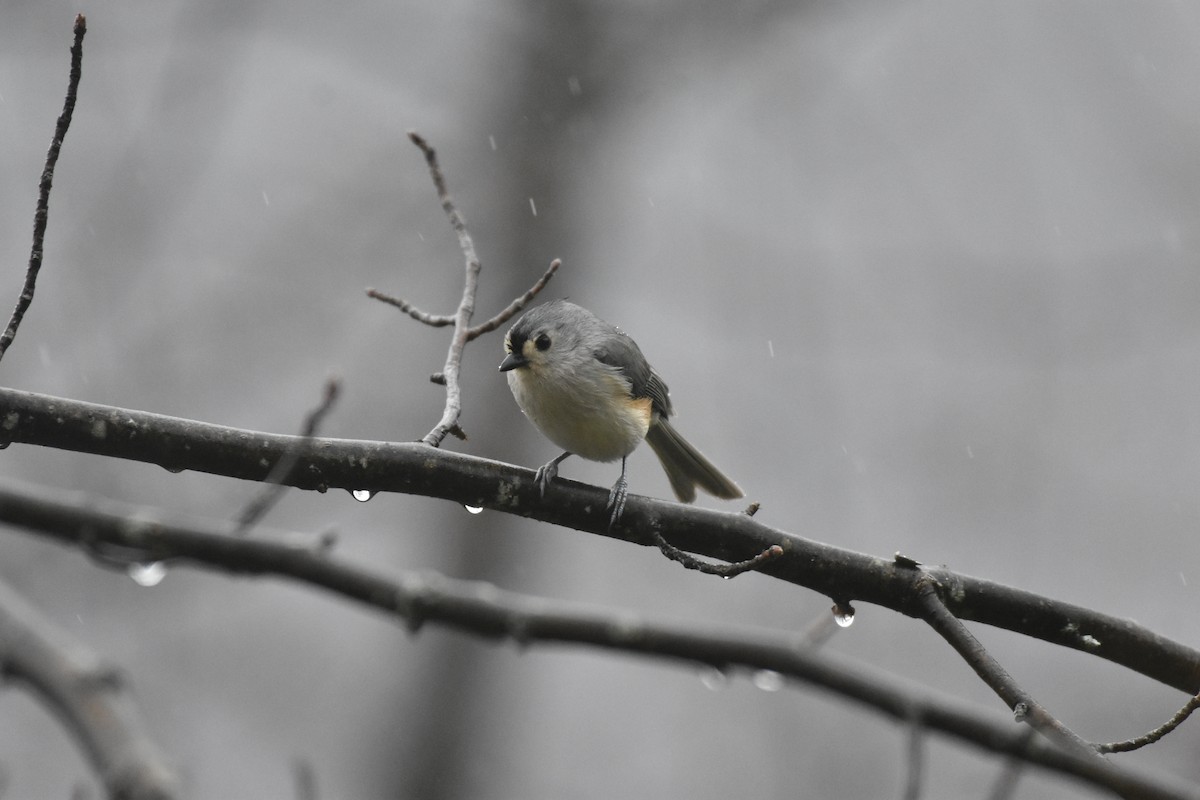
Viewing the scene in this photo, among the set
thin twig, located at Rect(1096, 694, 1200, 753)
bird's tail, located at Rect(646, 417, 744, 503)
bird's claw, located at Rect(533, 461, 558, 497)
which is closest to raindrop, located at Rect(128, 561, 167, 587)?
bird's claw, located at Rect(533, 461, 558, 497)

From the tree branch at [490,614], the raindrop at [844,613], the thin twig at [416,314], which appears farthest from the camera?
the thin twig at [416,314]

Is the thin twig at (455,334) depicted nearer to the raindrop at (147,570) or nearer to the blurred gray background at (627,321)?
the raindrop at (147,570)

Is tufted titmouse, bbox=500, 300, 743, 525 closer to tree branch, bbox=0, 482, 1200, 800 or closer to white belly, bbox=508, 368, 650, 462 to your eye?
white belly, bbox=508, 368, 650, 462

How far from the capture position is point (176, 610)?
795cm

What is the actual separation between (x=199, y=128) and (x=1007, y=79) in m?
7.25

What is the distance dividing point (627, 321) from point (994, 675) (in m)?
8.75

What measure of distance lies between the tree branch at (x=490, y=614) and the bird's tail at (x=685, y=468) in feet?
9.79

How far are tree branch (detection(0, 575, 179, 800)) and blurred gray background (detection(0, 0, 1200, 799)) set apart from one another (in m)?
5.46

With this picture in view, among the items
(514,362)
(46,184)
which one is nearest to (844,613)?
(514,362)

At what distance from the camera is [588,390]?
4.18 m

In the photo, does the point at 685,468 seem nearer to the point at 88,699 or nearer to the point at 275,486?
the point at 275,486

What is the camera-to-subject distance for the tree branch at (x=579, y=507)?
2.70 meters

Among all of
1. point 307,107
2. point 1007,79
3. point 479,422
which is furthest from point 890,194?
point 307,107

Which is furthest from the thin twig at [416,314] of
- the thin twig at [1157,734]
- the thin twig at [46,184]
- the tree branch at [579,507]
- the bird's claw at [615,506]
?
the thin twig at [1157,734]
